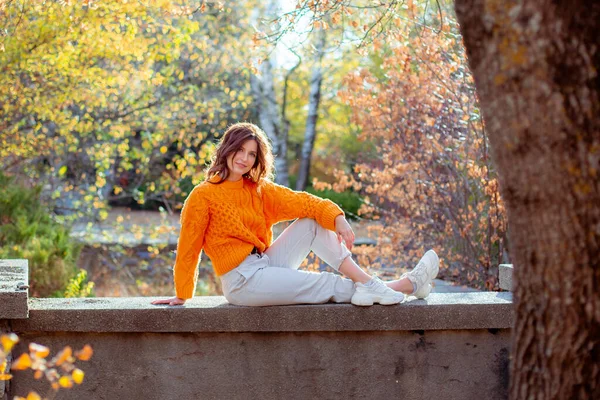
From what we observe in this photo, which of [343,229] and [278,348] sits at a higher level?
[343,229]

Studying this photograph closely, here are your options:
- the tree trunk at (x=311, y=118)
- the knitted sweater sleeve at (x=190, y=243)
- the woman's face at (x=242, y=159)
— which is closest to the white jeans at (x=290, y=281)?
the knitted sweater sleeve at (x=190, y=243)

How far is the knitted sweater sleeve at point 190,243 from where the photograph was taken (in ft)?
12.9

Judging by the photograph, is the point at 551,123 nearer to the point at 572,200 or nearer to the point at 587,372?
the point at 572,200

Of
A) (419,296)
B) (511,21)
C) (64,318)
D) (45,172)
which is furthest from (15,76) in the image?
(511,21)

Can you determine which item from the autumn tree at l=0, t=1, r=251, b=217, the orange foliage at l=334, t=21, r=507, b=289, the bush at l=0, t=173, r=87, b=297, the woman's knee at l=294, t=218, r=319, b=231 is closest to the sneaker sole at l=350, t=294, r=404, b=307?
the woman's knee at l=294, t=218, r=319, b=231

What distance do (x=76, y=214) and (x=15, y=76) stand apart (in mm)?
2868

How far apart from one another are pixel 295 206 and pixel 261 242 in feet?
0.79

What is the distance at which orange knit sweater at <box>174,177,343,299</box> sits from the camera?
396 centimetres

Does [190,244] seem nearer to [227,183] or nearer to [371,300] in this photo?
[227,183]

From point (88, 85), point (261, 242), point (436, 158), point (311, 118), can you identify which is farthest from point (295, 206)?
point (311, 118)

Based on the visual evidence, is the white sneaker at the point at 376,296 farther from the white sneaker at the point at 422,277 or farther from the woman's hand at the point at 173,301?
the woman's hand at the point at 173,301

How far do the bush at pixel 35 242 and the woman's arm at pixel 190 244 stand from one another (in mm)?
3418

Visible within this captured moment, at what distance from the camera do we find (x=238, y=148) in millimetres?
4129

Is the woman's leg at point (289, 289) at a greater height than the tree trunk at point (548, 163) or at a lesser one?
lesser
